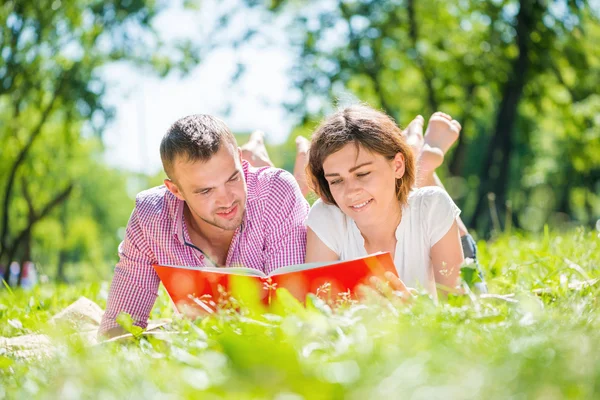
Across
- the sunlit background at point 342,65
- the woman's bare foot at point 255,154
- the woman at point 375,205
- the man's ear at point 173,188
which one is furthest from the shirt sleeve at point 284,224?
the sunlit background at point 342,65

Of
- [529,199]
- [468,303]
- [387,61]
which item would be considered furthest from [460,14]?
[529,199]

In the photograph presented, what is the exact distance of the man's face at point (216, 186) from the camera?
3.61 m

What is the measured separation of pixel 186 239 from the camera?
390cm

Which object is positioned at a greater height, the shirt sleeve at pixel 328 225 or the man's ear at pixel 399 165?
the man's ear at pixel 399 165

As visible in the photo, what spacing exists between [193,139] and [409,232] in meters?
1.30

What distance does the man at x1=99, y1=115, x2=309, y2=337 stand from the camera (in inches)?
143

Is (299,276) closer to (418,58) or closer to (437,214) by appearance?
(437,214)

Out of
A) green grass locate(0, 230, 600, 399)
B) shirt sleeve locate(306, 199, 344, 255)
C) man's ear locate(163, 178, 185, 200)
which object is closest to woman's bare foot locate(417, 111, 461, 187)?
shirt sleeve locate(306, 199, 344, 255)

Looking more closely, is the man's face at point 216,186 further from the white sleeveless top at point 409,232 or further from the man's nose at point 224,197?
the white sleeveless top at point 409,232

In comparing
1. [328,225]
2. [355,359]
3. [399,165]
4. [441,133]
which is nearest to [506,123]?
[441,133]

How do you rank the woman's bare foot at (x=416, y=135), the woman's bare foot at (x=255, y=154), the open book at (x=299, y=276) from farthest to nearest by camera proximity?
the woman's bare foot at (x=255, y=154)
the woman's bare foot at (x=416, y=135)
the open book at (x=299, y=276)

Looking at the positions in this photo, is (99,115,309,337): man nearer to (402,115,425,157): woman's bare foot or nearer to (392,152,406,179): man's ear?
(392,152,406,179): man's ear

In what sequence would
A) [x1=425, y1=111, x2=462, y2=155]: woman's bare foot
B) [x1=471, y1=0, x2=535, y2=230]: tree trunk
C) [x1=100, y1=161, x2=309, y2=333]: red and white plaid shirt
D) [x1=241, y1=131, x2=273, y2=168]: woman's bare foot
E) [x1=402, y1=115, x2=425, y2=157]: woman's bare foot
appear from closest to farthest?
[x1=100, y1=161, x2=309, y2=333]: red and white plaid shirt < [x1=402, y1=115, x2=425, y2=157]: woman's bare foot < [x1=425, y1=111, x2=462, y2=155]: woman's bare foot < [x1=241, y1=131, x2=273, y2=168]: woman's bare foot < [x1=471, y1=0, x2=535, y2=230]: tree trunk

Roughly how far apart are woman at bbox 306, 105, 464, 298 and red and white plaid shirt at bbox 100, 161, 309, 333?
14cm
